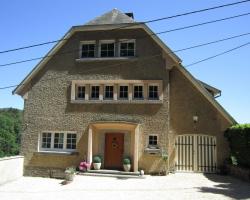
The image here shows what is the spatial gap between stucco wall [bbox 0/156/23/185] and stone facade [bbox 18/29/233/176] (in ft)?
2.63

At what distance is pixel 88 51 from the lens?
68.3 feet

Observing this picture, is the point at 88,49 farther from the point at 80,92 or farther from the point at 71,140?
the point at 71,140

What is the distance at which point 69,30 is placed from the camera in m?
20.6

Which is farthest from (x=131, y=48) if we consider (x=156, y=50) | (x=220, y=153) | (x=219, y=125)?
(x=220, y=153)

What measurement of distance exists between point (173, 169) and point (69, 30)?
35.4 feet

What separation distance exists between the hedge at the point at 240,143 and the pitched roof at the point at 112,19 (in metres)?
9.16

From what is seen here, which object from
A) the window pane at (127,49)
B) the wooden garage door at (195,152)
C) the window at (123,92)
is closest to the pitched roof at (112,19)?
the window pane at (127,49)

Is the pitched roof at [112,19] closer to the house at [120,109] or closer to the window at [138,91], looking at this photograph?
the house at [120,109]

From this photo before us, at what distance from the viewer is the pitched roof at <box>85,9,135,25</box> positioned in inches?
814

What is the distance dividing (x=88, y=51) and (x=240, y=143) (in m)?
10.7

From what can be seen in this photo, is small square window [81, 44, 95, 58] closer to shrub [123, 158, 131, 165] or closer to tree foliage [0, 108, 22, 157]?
shrub [123, 158, 131, 165]

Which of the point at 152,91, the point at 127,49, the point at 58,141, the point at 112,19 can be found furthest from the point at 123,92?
the point at 58,141

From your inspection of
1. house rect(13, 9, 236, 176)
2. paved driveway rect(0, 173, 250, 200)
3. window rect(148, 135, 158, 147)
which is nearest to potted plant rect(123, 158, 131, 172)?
house rect(13, 9, 236, 176)

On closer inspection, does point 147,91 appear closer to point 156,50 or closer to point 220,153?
point 156,50
